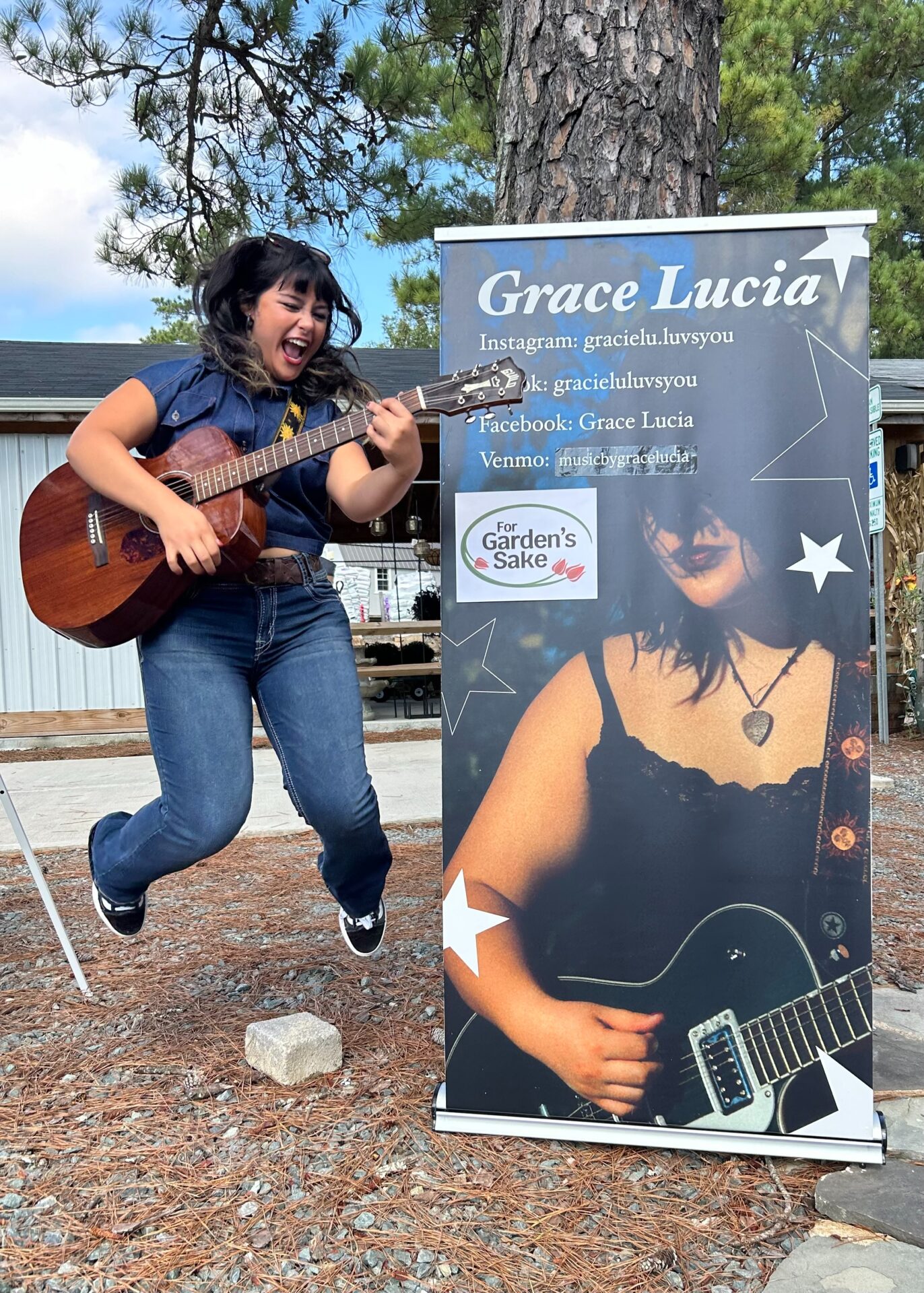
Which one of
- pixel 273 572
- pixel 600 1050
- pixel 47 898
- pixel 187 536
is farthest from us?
pixel 47 898

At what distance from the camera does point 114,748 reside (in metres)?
9.13

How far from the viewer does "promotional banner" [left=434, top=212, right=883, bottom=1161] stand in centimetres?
204

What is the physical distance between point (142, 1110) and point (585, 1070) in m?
1.03

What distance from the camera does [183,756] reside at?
2428mm

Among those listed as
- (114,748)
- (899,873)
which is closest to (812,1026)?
(899,873)

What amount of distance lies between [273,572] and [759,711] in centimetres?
120

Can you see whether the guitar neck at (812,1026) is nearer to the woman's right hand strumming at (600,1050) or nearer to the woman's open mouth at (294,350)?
the woman's right hand strumming at (600,1050)

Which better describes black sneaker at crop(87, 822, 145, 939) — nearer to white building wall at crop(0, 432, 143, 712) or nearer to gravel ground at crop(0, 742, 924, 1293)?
gravel ground at crop(0, 742, 924, 1293)

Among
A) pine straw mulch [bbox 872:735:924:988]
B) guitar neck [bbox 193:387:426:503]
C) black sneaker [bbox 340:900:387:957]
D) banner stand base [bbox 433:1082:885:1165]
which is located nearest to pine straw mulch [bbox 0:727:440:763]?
pine straw mulch [bbox 872:735:924:988]

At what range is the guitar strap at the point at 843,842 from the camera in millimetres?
2035

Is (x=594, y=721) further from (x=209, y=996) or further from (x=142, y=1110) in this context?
(x=209, y=996)

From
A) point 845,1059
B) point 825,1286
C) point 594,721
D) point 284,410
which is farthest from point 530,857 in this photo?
point 284,410

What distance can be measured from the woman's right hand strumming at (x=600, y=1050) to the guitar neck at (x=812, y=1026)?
216 millimetres

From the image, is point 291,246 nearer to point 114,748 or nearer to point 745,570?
point 745,570
